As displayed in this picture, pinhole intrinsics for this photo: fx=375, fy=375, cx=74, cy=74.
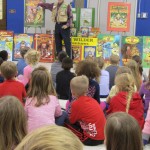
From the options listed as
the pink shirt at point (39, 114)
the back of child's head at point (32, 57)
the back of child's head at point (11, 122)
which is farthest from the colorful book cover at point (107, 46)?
the back of child's head at point (11, 122)

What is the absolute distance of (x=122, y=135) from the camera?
1.96 metres

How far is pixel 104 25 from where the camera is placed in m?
10.4

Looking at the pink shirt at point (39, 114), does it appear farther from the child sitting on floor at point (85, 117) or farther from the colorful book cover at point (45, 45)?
the colorful book cover at point (45, 45)

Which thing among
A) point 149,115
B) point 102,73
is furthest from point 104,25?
point 149,115

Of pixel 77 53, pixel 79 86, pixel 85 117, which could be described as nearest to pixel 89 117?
pixel 85 117

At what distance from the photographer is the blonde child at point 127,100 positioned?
3.71 m

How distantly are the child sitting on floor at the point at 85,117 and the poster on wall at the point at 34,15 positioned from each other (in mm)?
6340

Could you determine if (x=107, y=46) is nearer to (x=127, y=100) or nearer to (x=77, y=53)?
(x=77, y=53)

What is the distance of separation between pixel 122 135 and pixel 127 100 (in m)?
1.76

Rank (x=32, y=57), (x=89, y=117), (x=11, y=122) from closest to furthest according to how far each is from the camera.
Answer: (x=11, y=122)
(x=89, y=117)
(x=32, y=57)

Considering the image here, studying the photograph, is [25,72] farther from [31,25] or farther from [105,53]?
[31,25]

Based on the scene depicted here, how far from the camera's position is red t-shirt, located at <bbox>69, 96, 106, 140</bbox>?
350 cm

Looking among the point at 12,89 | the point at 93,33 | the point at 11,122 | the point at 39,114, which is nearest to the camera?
the point at 11,122

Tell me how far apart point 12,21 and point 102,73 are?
21.1ft
